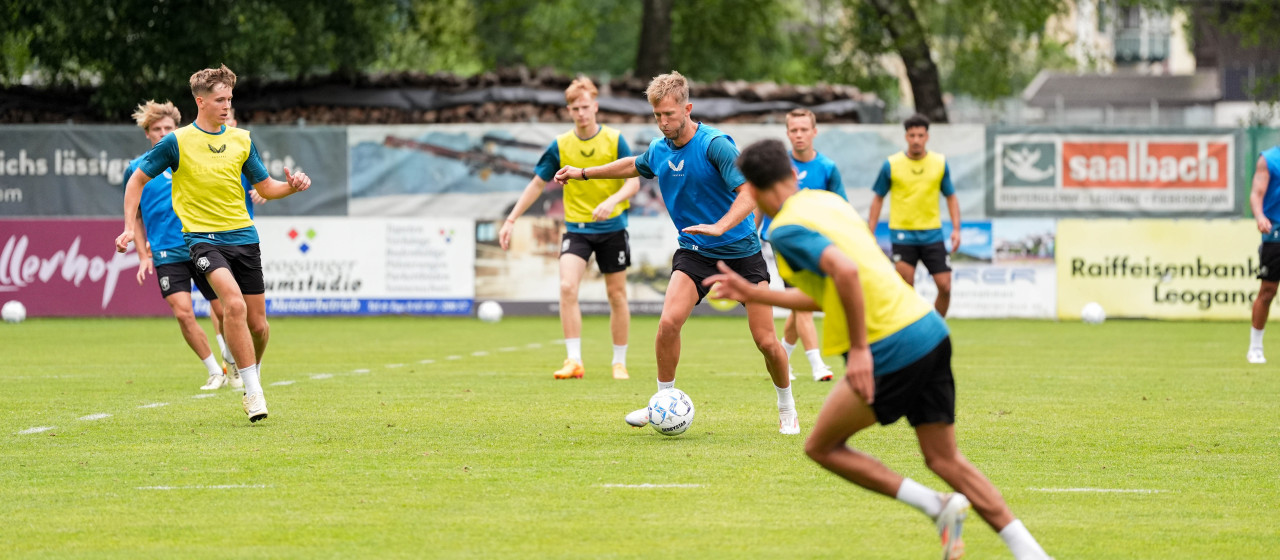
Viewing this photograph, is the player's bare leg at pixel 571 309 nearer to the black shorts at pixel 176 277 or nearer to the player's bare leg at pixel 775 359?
the black shorts at pixel 176 277

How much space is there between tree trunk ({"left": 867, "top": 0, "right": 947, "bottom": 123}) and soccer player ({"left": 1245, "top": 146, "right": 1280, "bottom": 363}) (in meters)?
15.0

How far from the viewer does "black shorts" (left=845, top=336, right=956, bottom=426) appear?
512 centimetres

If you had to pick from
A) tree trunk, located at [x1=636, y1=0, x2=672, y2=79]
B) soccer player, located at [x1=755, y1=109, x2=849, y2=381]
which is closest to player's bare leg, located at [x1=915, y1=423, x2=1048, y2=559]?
soccer player, located at [x1=755, y1=109, x2=849, y2=381]

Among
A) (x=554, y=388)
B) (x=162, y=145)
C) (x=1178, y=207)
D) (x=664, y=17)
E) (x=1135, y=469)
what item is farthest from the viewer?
(x=664, y=17)

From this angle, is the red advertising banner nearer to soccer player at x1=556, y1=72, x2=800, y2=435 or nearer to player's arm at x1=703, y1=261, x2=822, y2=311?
soccer player at x1=556, y1=72, x2=800, y2=435

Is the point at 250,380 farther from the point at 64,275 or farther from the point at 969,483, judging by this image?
the point at 64,275

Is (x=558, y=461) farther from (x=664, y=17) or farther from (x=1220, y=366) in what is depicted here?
(x=664, y=17)

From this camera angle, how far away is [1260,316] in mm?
14031

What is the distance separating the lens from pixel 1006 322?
2075 cm

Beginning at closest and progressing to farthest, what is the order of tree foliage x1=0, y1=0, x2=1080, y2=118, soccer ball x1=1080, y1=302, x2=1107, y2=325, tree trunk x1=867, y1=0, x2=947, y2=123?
soccer ball x1=1080, y1=302, x2=1107, y2=325
tree foliage x1=0, y1=0, x2=1080, y2=118
tree trunk x1=867, y1=0, x2=947, y2=123

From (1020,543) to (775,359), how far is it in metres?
3.63

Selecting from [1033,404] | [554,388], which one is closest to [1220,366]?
[1033,404]

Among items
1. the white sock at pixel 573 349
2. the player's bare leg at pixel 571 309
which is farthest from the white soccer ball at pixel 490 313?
the white sock at pixel 573 349

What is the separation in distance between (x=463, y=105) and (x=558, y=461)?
57.0 ft
